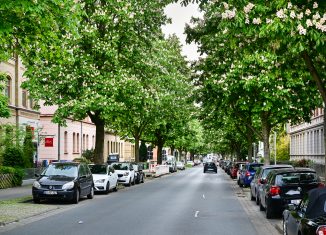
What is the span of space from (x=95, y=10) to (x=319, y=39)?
22.2 meters

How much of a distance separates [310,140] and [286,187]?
42.8m

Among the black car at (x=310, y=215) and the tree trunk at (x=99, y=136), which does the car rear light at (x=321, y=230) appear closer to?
the black car at (x=310, y=215)

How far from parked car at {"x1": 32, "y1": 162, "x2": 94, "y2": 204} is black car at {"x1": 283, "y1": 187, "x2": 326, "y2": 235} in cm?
1314

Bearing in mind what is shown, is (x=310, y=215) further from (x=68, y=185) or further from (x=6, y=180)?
(x=6, y=180)

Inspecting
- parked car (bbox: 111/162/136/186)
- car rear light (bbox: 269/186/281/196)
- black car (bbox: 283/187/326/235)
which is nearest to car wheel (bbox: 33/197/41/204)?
car rear light (bbox: 269/186/281/196)

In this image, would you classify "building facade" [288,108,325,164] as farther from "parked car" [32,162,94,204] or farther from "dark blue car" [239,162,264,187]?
"parked car" [32,162,94,204]

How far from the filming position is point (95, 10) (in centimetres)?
3133

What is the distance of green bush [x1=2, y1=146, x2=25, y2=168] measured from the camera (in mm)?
36688

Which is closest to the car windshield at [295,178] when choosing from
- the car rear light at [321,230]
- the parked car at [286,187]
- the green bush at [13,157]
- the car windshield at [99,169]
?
the parked car at [286,187]

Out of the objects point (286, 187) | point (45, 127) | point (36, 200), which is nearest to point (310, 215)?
point (286, 187)

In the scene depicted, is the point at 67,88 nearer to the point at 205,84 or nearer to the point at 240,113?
the point at 205,84

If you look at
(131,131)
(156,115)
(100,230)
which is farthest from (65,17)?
Answer: (131,131)

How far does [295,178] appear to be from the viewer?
1697 cm

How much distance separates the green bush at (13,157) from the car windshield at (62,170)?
13.3 m
